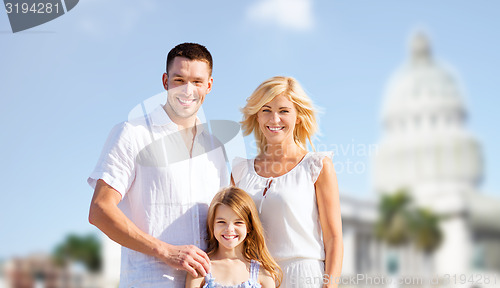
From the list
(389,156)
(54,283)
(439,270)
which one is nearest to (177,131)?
(439,270)

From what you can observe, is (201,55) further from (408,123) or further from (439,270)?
(408,123)

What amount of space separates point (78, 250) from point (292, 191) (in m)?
45.3

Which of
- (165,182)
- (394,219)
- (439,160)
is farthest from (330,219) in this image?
(439,160)

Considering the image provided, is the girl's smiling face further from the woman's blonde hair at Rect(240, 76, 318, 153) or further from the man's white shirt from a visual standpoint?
the woman's blonde hair at Rect(240, 76, 318, 153)

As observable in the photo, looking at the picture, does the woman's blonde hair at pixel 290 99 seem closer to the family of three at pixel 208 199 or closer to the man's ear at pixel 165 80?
the family of three at pixel 208 199

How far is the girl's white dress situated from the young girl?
0.32ft

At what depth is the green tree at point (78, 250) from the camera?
45.3 metres

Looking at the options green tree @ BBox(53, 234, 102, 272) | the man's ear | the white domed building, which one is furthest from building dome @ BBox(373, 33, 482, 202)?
the man's ear

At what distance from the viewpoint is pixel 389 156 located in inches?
1882

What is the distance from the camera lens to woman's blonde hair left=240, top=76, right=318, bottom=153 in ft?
10.5

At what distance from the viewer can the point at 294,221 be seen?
3.00 metres
